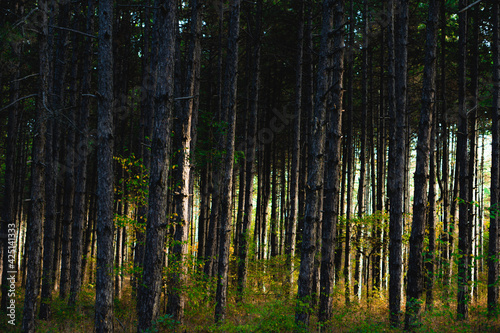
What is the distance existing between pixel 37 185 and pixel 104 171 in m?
2.46

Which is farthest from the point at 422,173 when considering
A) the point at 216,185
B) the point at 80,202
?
the point at 80,202

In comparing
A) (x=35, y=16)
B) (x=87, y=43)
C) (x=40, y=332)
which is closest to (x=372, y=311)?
(x=40, y=332)

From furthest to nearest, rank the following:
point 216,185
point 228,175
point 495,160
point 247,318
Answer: point 216,185
point 247,318
point 495,160
point 228,175

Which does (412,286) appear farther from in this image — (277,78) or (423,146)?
(277,78)

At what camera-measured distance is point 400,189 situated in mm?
9109

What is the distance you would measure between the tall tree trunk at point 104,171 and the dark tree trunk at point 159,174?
3.21 feet

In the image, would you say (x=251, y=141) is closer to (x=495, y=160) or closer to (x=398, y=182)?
(x=398, y=182)

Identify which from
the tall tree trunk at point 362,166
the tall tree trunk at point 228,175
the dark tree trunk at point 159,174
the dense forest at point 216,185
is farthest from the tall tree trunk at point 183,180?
the tall tree trunk at point 362,166

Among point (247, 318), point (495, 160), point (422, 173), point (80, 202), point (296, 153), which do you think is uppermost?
point (296, 153)

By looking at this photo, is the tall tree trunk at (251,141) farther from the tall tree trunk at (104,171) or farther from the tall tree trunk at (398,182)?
the tall tree trunk at (104,171)

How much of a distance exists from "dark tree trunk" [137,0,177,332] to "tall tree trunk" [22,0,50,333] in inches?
131

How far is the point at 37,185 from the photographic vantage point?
28.3ft

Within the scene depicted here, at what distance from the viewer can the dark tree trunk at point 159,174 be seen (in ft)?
22.8

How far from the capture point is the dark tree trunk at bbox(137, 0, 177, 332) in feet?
22.8
